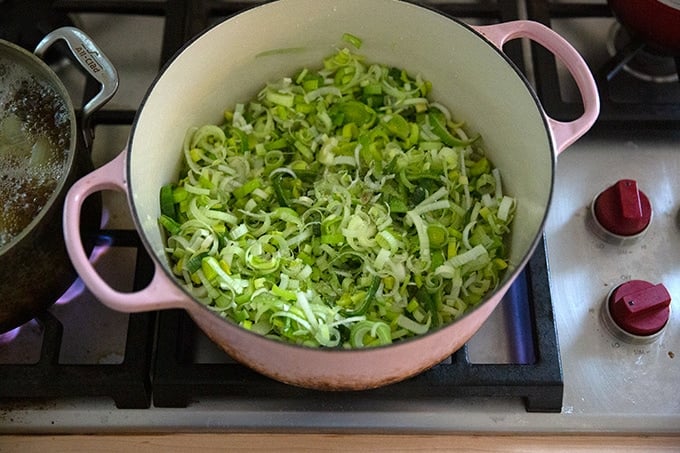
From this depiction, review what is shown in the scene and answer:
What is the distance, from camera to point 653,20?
93 cm

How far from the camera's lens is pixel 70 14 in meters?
1.08

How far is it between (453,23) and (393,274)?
29 centimetres

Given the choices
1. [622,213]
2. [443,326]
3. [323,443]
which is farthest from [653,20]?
[323,443]

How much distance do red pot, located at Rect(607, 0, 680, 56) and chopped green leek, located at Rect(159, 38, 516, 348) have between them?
0.25m

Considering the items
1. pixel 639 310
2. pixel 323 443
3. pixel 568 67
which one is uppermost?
pixel 568 67

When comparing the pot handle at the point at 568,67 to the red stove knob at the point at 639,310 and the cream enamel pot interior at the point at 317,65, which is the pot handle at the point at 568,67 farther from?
the red stove knob at the point at 639,310

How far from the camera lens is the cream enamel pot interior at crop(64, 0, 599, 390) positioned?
0.67 metres

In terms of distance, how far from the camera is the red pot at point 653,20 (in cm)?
91

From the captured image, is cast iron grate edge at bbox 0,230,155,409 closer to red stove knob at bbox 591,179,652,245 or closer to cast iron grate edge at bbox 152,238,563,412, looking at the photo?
cast iron grate edge at bbox 152,238,563,412

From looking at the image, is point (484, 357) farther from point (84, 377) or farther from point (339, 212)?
point (84, 377)

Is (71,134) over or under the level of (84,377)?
over

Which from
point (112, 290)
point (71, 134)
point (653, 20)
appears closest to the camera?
point (112, 290)

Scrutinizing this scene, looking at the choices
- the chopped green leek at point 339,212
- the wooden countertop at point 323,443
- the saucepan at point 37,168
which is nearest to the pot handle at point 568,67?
the chopped green leek at point 339,212

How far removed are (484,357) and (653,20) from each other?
0.47 metres
